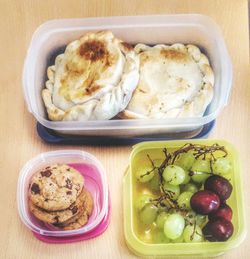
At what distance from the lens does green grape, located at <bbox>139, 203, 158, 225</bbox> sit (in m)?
0.93

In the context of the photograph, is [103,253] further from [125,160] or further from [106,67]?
[106,67]

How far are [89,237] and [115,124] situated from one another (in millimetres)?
213

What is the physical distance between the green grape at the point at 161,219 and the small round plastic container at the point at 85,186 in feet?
0.31

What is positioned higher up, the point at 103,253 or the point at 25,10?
the point at 25,10

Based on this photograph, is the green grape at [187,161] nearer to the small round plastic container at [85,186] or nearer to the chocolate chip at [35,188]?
the small round plastic container at [85,186]

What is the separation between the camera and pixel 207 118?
100cm

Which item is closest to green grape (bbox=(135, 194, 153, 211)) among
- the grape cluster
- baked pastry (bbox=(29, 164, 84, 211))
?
the grape cluster

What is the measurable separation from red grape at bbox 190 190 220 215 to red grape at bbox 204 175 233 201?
1cm

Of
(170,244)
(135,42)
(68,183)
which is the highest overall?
(135,42)

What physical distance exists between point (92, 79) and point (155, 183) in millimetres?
240

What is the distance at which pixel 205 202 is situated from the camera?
35.2 inches

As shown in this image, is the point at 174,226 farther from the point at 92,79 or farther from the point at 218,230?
the point at 92,79

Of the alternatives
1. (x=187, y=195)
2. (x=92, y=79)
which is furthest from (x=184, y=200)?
(x=92, y=79)

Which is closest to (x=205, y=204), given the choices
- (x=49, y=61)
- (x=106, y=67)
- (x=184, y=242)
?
(x=184, y=242)
